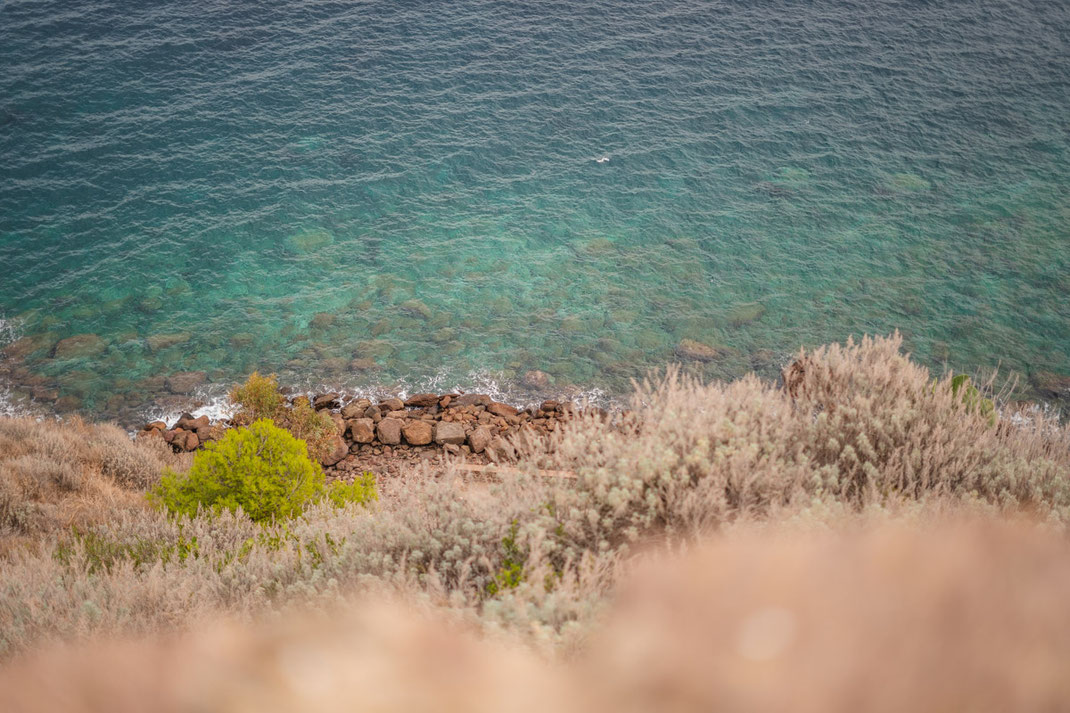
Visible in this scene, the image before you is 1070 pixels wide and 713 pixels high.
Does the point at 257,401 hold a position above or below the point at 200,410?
above

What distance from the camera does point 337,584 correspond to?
4.15 m

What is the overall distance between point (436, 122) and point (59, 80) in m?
11.5

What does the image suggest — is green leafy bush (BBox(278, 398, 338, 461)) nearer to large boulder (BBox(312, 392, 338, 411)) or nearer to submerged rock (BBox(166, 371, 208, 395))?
large boulder (BBox(312, 392, 338, 411))

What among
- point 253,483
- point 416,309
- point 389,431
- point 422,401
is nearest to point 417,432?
point 389,431

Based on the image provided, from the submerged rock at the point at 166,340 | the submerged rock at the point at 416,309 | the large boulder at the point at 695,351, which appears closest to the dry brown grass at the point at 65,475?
the submerged rock at the point at 166,340

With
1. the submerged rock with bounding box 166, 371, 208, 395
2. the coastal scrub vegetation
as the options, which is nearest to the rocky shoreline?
the submerged rock with bounding box 166, 371, 208, 395

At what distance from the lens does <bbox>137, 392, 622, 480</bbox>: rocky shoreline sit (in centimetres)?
1009

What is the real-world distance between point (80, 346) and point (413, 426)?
23.4 ft

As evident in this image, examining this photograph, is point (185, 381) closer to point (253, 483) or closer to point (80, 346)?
point (80, 346)

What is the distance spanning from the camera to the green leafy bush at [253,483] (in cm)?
685

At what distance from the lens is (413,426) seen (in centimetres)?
1054

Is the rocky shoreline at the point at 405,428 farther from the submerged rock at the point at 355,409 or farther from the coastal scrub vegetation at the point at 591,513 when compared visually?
the coastal scrub vegetation at the point at 591,513

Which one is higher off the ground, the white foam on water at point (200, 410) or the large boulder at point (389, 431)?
the large boulder at point (389, 431)

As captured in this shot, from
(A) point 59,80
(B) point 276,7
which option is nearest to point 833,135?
(B) point 276,7
